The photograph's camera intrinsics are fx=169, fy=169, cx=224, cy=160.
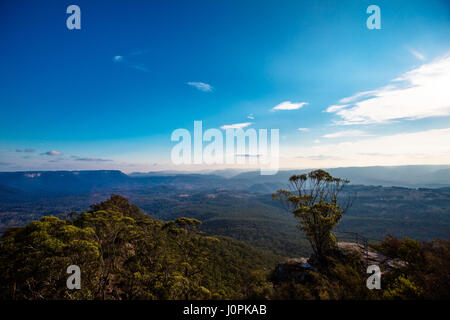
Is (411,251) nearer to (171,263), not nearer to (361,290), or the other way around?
(361,290)

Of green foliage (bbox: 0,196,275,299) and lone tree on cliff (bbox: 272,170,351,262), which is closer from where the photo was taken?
green foliage (bbox: 0,196,275,299)

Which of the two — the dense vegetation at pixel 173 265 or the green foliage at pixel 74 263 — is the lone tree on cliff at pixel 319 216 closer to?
the dense vegetation at pixel 173 265

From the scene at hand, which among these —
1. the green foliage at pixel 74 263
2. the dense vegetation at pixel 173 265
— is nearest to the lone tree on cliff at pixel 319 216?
the dense vegetation at pixel 173 265

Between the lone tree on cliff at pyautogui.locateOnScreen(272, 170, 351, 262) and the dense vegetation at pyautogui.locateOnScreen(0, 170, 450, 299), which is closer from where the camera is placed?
the dense vegetation at pyautogui.locateOnScreen(0, 170, 450, 299)

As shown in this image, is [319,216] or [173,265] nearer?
[319,216]

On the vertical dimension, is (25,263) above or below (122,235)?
above

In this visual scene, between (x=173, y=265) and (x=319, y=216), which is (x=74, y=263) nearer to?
(x=173, y=265)

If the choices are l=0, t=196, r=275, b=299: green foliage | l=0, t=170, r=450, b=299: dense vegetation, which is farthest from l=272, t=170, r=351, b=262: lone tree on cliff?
l=0, t=196, r=275, b=299: green foliage

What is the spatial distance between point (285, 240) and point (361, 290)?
11440cm

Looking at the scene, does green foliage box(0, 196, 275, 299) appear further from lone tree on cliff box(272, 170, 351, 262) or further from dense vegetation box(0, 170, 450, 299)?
lone tree on cliff box(272, 170, 351, 262)

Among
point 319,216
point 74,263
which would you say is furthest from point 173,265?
point 319,216

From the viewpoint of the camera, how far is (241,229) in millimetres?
127062
